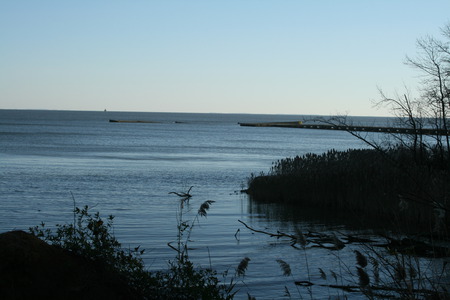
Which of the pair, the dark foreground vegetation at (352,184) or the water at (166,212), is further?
the dark foreground vegetation at (352,184)

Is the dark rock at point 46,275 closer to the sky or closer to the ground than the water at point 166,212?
closer to the sky

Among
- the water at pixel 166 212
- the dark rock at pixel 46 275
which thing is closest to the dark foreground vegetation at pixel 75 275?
the dark rock at pixel 46 275

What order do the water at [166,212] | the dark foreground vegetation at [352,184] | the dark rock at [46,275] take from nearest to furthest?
the dark rock at [46,275], the water at [166,212], the dark foreground vegetation at [352,184]

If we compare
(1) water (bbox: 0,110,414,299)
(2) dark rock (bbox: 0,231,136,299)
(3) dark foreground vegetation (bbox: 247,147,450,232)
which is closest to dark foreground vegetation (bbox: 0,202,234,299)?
(2) dark rock (bbox: 0,231,136,299)

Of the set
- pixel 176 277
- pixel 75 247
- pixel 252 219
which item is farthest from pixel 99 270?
pixel 252 219

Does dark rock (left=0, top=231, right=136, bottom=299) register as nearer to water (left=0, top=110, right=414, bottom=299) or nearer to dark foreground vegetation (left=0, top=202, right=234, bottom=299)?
dark foreground vegetation (left=0, top=202, right=234, bottom=299)

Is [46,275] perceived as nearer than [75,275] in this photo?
Yes

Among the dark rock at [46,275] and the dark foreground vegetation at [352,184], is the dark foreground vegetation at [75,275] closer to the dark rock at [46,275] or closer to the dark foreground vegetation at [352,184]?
the dark rock at [46,275]

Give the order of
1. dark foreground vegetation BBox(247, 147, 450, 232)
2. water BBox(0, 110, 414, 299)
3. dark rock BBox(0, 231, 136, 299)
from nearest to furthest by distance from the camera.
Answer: dark rock BBox(0, 231, 136, 299)
water BBox(0, 110, 414, 299)
dark foreground vegetation BBox(247, 147, 450, 232)

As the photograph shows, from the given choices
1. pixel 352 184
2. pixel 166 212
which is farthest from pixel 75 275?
Answer: pixel 352 184

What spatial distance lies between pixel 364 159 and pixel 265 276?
15012 mm

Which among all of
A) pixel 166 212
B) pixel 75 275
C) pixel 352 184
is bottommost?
pixel 166 212

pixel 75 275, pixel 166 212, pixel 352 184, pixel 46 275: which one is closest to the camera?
pixel 46 275

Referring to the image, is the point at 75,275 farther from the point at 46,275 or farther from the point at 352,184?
the point at 352,184
